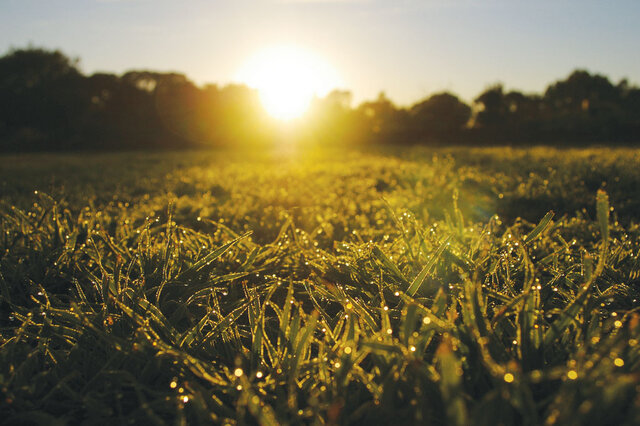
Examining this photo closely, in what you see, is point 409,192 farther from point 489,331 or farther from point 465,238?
point 489,331

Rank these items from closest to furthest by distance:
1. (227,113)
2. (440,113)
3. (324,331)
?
(324,331)
(440,113)
(227,113)

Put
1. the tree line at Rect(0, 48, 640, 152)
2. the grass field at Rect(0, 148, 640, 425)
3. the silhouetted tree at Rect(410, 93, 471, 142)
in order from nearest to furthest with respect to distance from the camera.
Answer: the grass field at Rect(0, 148, 640, 425)
the tree line at Rect(0, 48, 640, 152)
the silhouetted tree at Rect(410, 93, 471, 142)

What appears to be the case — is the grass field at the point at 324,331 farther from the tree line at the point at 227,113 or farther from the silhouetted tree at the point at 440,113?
the silhouetted tree at the point at 440,113

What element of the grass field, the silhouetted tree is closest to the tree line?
the silhouetted tree

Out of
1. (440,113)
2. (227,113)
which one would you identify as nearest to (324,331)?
(440,113)

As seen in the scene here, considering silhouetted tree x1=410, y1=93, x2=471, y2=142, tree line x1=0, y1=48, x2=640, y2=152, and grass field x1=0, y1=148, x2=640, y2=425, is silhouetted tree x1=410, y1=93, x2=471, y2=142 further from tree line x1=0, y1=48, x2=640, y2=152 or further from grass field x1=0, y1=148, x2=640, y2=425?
grass field x1=0, y1=148, x2=640, y2=425

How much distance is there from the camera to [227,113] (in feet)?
72.4

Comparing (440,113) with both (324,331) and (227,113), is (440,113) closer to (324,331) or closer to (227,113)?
(227,113)

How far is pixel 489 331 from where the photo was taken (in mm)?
916

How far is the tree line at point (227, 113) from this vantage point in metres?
18.0

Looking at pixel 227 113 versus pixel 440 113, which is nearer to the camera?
pixel 440 113

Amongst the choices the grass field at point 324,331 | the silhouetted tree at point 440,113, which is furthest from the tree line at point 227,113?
the grass field at point 324,331

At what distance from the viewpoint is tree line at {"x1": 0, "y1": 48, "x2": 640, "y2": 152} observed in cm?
1800

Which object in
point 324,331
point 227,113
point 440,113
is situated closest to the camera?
point 324,331
